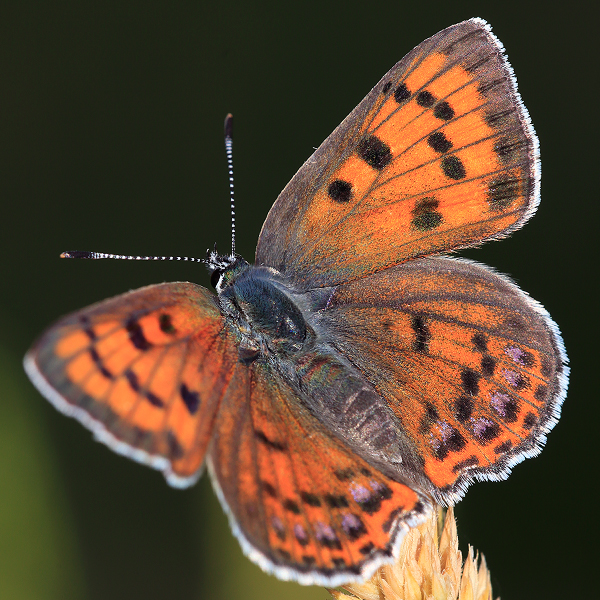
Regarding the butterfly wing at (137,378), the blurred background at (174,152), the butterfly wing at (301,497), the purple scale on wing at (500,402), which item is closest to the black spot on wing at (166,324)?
the butterfly wing at (137,378)

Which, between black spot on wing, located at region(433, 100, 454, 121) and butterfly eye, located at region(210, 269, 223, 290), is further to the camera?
butterfly eye, located at region(210, 269, 223, 290)

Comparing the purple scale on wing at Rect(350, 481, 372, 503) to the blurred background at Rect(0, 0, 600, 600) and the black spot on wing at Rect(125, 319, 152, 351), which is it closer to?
the black spot on wing at Rect(125, 319, 152, 351)

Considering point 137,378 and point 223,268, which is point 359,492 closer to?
point 137,378

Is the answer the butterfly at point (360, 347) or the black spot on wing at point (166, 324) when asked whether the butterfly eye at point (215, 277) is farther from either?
the black spot on wing at point (166, 324)

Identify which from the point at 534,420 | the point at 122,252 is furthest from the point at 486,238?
the point at 122,252

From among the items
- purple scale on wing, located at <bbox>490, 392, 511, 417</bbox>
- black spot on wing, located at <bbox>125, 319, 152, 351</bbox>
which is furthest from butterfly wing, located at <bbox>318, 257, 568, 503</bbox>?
black spot on wing, located at <bbox>125, 319, 152, 351</bbox>

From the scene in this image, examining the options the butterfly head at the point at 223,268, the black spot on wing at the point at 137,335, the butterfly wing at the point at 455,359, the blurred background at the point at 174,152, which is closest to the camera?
the black spot on wing at the point at 137,335
